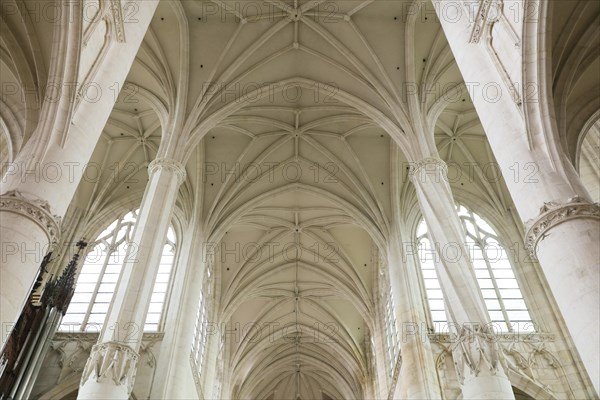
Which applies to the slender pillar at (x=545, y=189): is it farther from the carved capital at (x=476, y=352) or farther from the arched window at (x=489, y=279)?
the arched window at (x=489, y=279)

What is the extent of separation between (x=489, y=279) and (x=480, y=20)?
35.3 feet

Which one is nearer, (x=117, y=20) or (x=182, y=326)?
(x=117, y=20)

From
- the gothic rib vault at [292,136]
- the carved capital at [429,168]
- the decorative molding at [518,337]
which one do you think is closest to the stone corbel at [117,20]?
the gothic rib vault at [292,136]

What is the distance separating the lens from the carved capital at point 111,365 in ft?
30.7

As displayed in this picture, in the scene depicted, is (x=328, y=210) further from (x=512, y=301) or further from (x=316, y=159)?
(x=512, y=301)

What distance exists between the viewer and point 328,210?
76.3 ft

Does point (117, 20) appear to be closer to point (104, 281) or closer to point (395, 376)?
point (104, 281)

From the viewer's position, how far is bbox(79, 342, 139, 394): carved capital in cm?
935

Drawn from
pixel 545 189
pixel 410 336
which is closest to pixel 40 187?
pixel 545 189

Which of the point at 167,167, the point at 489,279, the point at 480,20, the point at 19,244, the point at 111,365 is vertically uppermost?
the point at 167,167

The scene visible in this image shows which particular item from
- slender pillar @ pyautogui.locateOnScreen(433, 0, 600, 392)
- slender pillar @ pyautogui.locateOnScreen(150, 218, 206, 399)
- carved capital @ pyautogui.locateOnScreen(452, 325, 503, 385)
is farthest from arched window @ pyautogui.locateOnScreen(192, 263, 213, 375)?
slender pillar @ pyautogui.locateOnScreen(433, 0, 600, 392)

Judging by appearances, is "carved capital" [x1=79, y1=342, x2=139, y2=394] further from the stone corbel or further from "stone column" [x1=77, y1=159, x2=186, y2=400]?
the stone corbel

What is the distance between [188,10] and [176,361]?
438 inches

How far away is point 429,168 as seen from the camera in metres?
14.1
